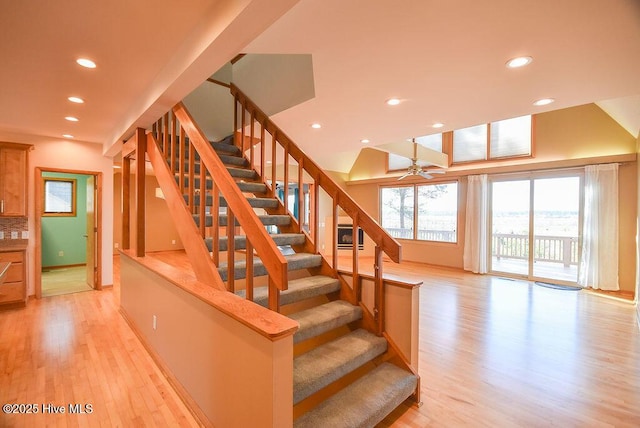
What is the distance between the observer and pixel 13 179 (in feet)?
12.7

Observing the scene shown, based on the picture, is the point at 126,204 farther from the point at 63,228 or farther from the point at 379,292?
the point at 63,228

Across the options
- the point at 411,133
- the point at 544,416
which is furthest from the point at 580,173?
the point at 544,416

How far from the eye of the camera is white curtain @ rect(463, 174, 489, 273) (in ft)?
21.2

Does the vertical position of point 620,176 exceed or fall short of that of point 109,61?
it falls short

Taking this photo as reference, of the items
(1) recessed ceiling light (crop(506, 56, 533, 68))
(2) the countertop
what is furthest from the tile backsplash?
(1) recessed ceiling light (crop(506, 56, 533, 68))

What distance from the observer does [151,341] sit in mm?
2734

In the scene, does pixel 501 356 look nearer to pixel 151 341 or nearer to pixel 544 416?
pixel 544 416

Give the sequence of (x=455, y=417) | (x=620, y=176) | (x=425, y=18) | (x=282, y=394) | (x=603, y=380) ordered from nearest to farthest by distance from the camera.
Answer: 1. (x=282, y=394)
2. (x=425, y=18)
3. (x=455, y=417)
4. (x=603, y=380)
5. (x=620, y=176)

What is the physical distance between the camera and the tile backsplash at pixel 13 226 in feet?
13.0

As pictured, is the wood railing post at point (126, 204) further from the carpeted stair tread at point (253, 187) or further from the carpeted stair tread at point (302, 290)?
the carpeted stair tread at point (302, 290)

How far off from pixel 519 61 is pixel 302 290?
97.5 inches

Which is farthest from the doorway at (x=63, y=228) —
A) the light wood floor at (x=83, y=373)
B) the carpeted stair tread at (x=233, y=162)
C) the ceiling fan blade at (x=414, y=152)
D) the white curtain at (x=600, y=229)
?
the white curtain at (x=600, y=229)

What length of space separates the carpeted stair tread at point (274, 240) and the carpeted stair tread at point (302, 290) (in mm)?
400

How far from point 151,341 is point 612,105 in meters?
7.37
